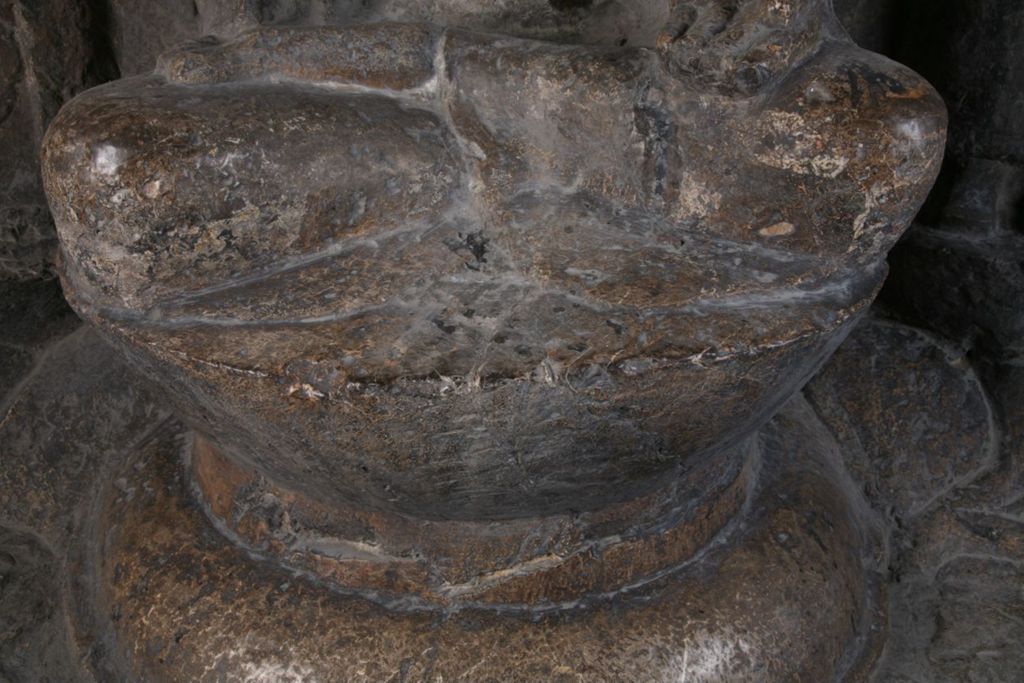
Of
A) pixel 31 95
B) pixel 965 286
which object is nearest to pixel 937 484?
pixel 965 286

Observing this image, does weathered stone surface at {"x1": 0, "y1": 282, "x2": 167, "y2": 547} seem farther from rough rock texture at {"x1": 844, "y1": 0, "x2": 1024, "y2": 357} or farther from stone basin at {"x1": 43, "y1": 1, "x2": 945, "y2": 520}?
rough rock texture at {"x1": 844, "y1": 0, "x2": 1024, "y2": 357}

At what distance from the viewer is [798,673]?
4.25 ft

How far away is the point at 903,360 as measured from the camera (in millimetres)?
1729

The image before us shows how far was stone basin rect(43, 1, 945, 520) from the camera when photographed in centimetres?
105

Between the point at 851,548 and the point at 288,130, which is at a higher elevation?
the point at 288,130

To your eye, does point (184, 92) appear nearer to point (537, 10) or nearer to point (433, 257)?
point (433, 257)

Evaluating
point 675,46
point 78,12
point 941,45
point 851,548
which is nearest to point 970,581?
point 851,548

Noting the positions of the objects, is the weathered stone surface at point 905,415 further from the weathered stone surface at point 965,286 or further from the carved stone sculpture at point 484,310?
the carved stone sculpture at point 484,310

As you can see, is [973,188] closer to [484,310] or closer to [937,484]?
[937,484]

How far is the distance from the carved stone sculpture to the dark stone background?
1.02 ft

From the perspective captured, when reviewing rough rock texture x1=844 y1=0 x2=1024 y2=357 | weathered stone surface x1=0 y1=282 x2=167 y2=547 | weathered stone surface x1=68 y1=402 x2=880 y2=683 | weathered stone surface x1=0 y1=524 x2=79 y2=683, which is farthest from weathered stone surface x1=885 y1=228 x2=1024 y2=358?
weathered stone surface x1=0 y1=524 x2=79 y2=683

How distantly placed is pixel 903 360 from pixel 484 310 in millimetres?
897

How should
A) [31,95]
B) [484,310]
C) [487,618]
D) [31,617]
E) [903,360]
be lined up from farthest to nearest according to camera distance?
[903,360]
[31,95]
[31,617]
[487,618]
[484,310]

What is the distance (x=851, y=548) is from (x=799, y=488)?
10 centimetres
